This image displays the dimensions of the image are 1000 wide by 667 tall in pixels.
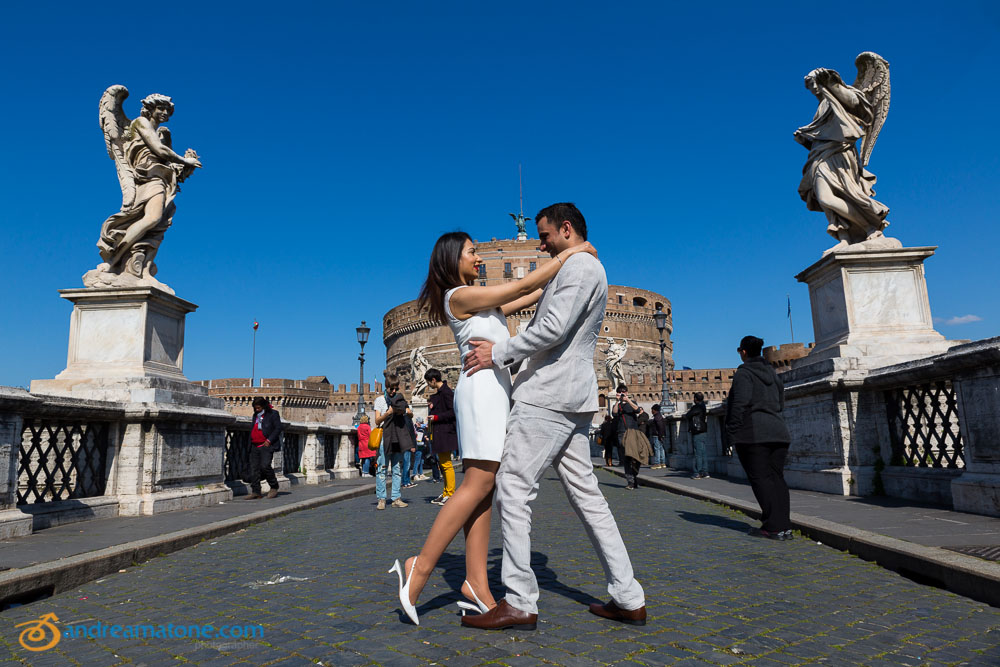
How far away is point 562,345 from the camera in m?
2.66

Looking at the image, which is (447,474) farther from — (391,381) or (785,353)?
(785,353)

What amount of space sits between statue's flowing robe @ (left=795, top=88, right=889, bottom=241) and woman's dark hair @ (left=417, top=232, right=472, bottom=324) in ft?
18.6

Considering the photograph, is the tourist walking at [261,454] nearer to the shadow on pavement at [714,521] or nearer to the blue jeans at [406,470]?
the blue jeans at [406,470]

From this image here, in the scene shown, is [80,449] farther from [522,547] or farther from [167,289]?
[522,547]

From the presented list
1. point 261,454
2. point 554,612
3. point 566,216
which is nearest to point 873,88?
point 566,216

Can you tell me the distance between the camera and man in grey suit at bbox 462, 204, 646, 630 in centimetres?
252

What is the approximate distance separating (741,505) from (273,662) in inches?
192

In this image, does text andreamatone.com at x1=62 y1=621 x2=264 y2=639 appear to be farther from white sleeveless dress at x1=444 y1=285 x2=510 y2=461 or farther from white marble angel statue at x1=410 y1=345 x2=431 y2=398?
white marble angel statue at x1=410 y1=345 x2=431 y2=398

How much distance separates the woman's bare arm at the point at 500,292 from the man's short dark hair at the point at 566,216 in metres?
0.12

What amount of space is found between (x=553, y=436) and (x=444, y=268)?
916 millimetres

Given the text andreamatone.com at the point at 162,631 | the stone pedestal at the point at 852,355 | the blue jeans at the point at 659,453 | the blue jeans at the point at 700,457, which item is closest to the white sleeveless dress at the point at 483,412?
the text andreamatone.com at the point at 162,631

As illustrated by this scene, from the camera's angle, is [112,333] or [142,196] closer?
[112,333]

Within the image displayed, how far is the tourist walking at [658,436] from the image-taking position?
14.0 meters

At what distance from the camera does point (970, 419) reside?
4754mm
